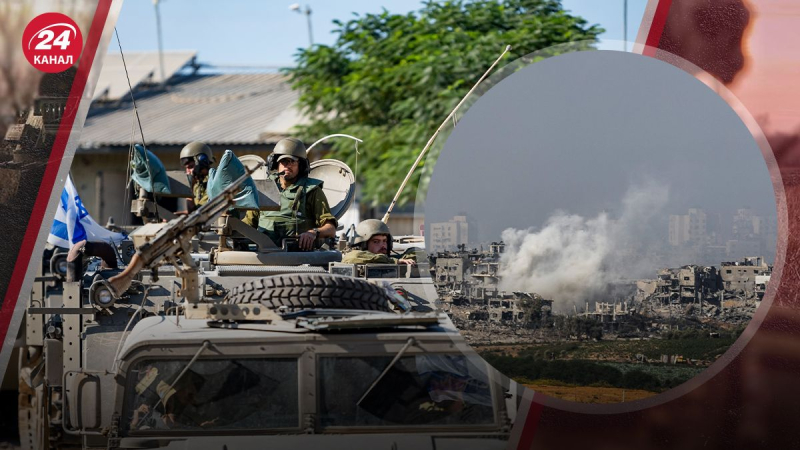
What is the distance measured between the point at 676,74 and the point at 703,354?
108cm

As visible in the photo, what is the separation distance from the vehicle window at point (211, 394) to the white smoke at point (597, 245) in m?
1.13

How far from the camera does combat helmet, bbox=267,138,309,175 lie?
322 inches

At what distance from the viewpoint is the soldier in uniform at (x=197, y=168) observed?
9234 mm

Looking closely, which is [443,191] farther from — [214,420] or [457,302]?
[214,420]

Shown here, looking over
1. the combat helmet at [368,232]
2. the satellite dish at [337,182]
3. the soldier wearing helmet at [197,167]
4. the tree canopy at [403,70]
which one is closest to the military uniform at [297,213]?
the combat helmet at [368,232]

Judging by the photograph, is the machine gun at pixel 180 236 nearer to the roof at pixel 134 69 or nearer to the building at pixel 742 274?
the building at pixel 742 274

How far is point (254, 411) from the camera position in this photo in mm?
4789

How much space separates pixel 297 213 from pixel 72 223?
10.8ft

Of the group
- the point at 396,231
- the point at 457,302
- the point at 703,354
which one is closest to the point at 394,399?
the point at 457,302

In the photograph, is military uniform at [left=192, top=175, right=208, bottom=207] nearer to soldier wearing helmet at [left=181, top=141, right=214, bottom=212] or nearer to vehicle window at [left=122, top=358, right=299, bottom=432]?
soldier wearing helmet at [left=181, top=141, right=214, bottom=212]

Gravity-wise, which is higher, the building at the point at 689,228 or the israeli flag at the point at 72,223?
the israeli flag at the point at 72,223

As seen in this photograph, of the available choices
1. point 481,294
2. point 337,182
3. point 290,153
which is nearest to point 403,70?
point 337,182

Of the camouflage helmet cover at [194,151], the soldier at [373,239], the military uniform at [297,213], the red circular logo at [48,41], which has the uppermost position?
the red circular logo at [48,41]

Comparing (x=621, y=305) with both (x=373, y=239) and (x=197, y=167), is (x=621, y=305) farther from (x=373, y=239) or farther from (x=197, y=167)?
(x=197, y=167)
